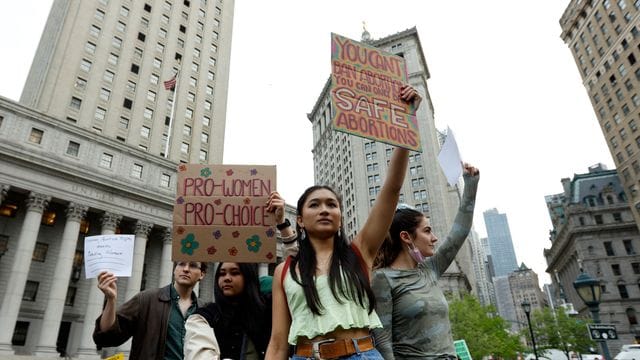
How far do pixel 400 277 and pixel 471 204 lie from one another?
1357 mm

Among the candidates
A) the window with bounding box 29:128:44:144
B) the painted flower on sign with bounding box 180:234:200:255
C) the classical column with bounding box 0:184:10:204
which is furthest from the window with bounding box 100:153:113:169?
the painted flower on sign with bounding box 180:234:200:255

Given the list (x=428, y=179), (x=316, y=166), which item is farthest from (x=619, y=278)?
(x=316, y=166)

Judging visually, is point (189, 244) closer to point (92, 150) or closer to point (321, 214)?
point (321, 214)

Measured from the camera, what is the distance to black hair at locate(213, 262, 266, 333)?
365cm

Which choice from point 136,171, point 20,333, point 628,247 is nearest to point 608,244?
point 628,247

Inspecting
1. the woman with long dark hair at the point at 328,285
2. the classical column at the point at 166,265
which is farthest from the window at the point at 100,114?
the woman with long dark hair at the point at 328,285

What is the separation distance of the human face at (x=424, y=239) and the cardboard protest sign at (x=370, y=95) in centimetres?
89

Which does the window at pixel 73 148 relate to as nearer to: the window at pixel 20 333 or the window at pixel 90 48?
the window at pixel 20 333

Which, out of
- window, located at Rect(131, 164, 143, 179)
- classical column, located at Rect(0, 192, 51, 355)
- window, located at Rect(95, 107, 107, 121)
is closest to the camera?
classical column, located at Rect(0, 192, 51, 355)

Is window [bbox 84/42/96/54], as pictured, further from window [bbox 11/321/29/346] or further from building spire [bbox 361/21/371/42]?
building spire [bbox 361/21/371/42]

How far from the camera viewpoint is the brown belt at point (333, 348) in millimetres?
2291

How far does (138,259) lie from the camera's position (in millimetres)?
33125

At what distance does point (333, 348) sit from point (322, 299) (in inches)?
12.9

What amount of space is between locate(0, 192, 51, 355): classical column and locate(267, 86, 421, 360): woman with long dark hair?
30365mm
